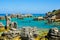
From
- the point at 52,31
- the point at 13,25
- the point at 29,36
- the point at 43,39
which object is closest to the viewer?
the point at 29,36

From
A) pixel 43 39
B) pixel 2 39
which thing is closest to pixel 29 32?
pixel 43 39

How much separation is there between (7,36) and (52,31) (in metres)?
7.47

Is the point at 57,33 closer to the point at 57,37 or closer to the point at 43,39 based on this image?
the point at 57,37

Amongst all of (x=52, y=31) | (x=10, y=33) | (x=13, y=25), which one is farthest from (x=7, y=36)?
(x=13, y=25)

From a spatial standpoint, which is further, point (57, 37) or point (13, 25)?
point (13, 25)

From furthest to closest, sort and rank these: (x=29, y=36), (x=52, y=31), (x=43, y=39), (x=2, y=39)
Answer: (x=2, y=39)
(x=43, y=39)
(x=52, y=31)
(x=29, y=36)

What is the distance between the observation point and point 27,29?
21.6 metres

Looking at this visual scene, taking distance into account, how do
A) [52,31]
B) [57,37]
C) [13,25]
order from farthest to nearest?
[13,25] → [52,31] → [57,37]

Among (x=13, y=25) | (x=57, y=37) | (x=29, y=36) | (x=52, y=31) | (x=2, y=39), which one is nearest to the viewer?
(x=29, y=36)

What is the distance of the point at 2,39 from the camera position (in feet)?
100

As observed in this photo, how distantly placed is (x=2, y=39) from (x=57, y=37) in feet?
30.1

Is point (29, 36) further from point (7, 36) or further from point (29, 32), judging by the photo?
point (7, 36)

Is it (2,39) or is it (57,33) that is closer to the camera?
(57,33)

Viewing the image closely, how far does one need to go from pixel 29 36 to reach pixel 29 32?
0.69 meters
